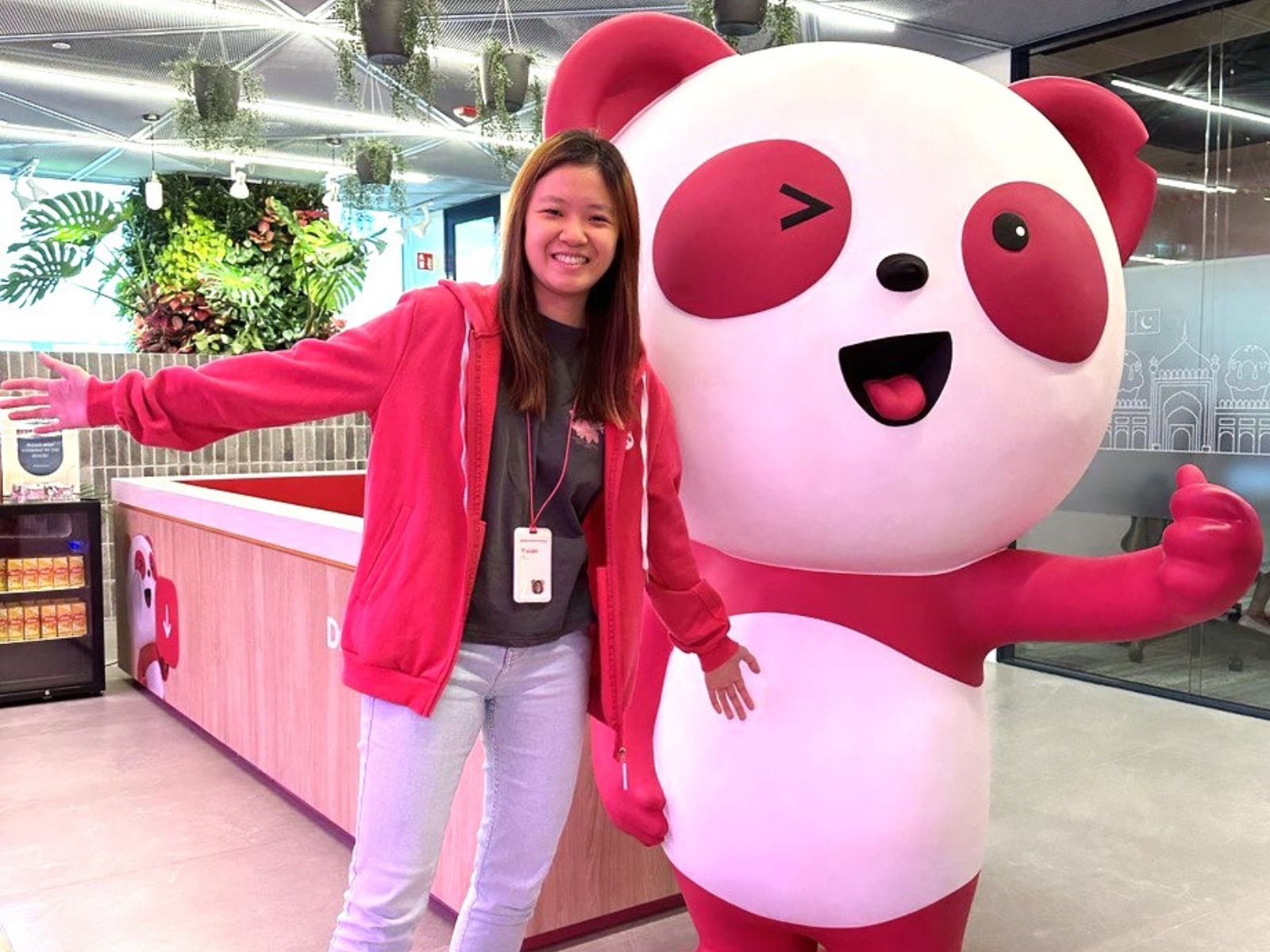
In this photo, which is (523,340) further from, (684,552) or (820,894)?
(820,894)

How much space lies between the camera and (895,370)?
6.35 ft

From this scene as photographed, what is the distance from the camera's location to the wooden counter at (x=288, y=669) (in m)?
2.80

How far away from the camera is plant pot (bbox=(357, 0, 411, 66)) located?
448cm

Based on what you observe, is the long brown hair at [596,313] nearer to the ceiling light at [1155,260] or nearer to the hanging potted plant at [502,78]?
the hanging potted plant at [502,78]

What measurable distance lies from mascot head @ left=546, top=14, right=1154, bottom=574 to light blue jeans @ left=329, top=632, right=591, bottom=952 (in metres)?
0.49

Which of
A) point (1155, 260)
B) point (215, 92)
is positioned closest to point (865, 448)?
point (1155, 260)

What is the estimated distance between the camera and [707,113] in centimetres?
210

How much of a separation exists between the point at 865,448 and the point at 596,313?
1.65ft

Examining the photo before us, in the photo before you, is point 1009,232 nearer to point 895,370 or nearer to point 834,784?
point 895,370

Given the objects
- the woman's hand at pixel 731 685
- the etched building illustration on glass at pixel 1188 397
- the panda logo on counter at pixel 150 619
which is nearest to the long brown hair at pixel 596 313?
the woman's hand at pixel 731 685

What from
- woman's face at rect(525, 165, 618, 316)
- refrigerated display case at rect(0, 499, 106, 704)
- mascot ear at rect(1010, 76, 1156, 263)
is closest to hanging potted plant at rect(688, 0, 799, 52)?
mascot ear at rect(1010, 76, 1156, 263)

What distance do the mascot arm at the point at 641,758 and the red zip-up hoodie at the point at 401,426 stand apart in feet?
1.76

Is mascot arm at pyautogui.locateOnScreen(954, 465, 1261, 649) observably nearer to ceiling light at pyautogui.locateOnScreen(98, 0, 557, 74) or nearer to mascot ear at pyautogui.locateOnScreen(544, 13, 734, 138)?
mascot ear at pyautogui.locateOnScreen(544, 13, 734, 138)

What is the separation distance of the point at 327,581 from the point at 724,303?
1.82 meters
